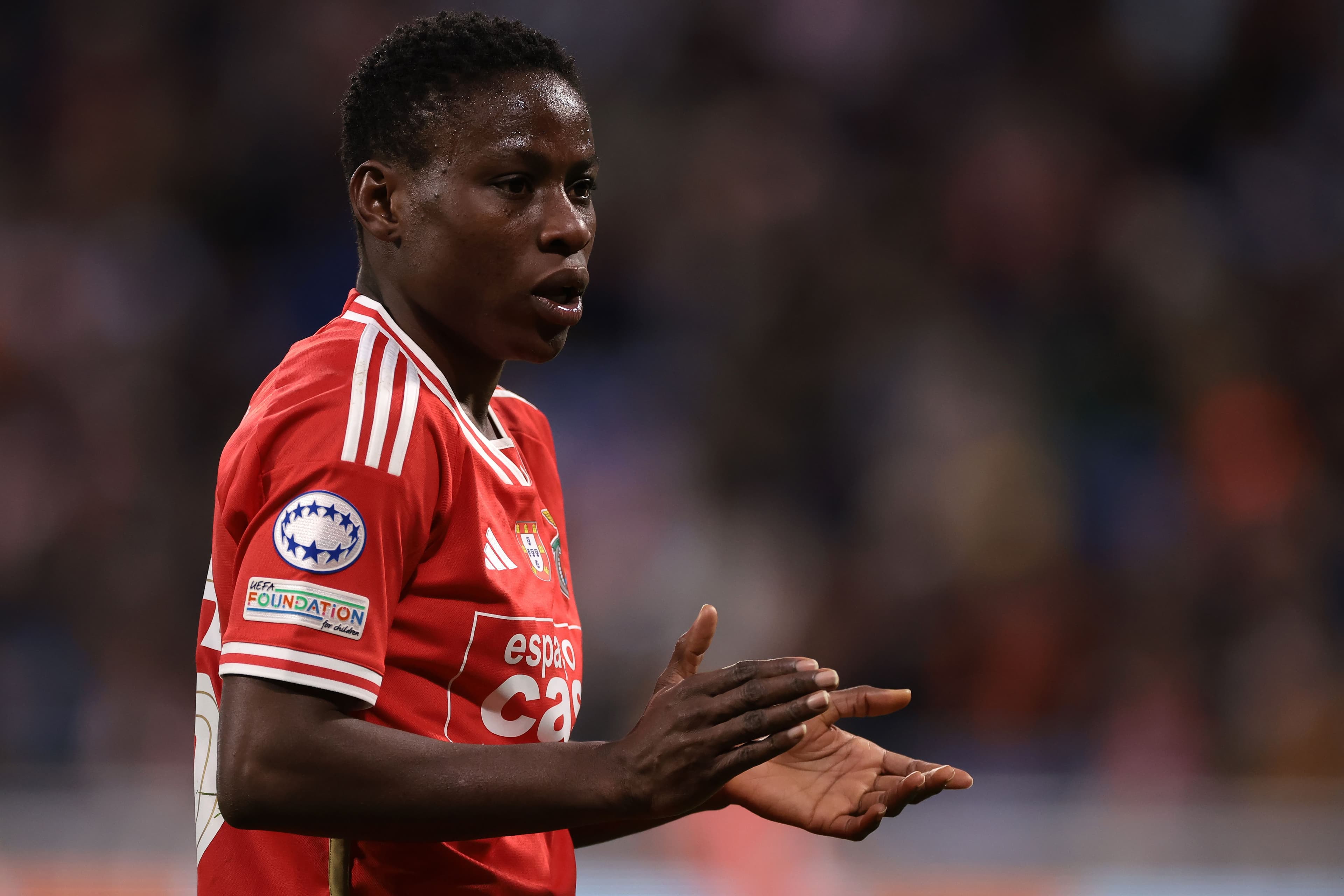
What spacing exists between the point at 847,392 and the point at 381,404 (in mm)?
5884

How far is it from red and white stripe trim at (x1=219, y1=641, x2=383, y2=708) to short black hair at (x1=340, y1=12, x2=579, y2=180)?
785 millimetres

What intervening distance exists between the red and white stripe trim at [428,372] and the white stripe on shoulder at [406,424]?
5cm

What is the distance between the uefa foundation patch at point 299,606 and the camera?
1.74 metres

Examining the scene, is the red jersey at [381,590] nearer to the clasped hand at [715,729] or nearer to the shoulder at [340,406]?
the shoulder at [340,406]

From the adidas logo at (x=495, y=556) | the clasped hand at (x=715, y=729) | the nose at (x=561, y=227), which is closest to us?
the clasped hand at (x=715, y=729)

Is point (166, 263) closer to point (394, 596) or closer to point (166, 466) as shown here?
point (166, 466)

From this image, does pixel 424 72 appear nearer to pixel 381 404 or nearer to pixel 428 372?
pixel 428 372

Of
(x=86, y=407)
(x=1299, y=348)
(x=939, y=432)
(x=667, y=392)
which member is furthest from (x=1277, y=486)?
(x=86, y=407)

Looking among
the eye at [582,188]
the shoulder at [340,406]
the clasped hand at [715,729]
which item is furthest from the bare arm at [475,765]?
the eye at [582,188]

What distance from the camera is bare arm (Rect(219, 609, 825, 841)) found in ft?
5.60

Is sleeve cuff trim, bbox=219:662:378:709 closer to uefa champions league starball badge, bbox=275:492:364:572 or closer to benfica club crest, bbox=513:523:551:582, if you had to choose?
uefa champions league starball badge, bbox=275:492:364:572

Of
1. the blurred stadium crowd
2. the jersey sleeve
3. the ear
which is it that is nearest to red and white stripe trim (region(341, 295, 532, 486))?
the ear

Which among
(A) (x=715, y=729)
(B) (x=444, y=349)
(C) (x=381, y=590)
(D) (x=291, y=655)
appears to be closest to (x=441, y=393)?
(B) (x=444, y=349)

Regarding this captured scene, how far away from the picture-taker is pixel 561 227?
212 centimetres
